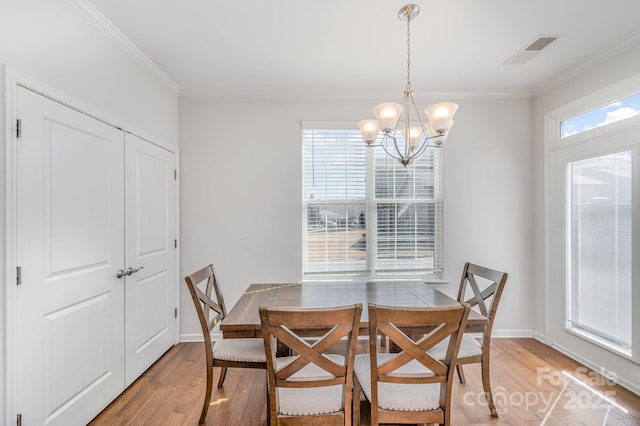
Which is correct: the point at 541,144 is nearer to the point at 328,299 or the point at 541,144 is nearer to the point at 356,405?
the point at 328,299

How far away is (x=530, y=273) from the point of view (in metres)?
3.57

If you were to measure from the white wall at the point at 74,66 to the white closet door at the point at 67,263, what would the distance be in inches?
4.6

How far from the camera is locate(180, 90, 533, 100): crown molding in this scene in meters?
3.45

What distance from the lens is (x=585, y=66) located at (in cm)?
287

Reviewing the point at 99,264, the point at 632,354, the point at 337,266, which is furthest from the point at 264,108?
the point at 632,354

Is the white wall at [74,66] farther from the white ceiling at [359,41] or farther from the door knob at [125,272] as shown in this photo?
the door knob at [125,272]

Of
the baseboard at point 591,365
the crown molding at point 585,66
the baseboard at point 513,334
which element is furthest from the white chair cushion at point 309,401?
the crown molding at point 585,66

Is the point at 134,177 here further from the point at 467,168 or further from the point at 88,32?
the point at 467,168

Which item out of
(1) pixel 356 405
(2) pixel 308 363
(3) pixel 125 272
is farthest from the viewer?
(3) pixel 125 272

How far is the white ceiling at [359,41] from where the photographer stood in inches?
82.8

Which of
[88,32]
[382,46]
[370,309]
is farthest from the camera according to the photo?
[382,46]

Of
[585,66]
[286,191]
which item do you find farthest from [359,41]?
[585,66]

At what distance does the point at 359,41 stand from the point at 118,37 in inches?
70.9

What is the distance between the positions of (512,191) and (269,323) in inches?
129
